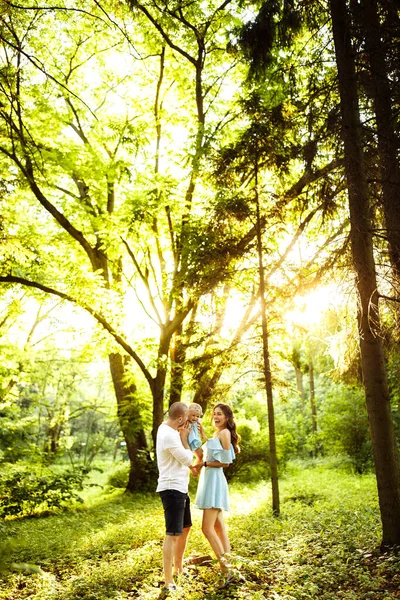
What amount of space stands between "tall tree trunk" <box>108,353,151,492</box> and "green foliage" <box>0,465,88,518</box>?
1.92 metres

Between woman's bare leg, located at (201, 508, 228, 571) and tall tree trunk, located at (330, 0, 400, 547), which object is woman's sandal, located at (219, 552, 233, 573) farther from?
tall tree trunk, located at (330, 0, 400, 547)

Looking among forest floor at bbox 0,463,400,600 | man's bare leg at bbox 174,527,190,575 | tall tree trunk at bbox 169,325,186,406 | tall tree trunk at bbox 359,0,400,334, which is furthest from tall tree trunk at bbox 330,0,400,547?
tall tree trunk at bbox 169,325,186,406

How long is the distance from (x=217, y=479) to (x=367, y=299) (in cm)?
288

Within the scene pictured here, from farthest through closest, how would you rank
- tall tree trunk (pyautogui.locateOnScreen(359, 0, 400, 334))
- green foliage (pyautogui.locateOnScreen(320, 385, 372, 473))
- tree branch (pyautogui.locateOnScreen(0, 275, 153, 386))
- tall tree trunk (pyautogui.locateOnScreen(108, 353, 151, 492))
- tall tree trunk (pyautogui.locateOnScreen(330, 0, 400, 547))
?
green foliage (pyautogui.locateOnScreen(320, 385, 372, 473))
tall tree trunk (pyautogui.locateOnScreen(108, 353, 151, 492))
tree branch (pyautogui.locateOnScreen(0, 275, 153, 386))
tall tree trunk (pyautogui.locateOnScreen(359, 0, 400, 334))
tall tree trunk (pyautogui.locateOnScreen(330, 0, 400, 547))

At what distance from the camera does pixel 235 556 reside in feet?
16.2

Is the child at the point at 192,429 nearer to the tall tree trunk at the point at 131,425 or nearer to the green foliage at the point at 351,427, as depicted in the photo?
the tall tree trunk at the point at 131,425

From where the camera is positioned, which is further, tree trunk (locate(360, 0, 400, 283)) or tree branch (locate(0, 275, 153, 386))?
tree branch (locate(0, 275, 153, 386))

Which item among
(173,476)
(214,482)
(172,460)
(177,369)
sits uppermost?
(177,369)

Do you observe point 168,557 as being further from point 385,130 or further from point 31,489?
point 31,489

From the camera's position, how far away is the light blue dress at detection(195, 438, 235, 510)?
549 centimetres

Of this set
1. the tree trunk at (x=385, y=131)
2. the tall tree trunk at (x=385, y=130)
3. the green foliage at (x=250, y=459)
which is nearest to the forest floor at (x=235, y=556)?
the tall tree trunk at (x=385, y=130)

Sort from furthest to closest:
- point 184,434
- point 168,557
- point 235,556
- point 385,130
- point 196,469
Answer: point 385,130
point 196,469
point 184,434
point 235,556
point 168,557

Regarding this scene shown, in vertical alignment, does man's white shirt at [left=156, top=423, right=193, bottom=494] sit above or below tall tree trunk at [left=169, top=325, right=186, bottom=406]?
below

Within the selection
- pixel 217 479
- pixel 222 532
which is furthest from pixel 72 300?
pixel 222 532
